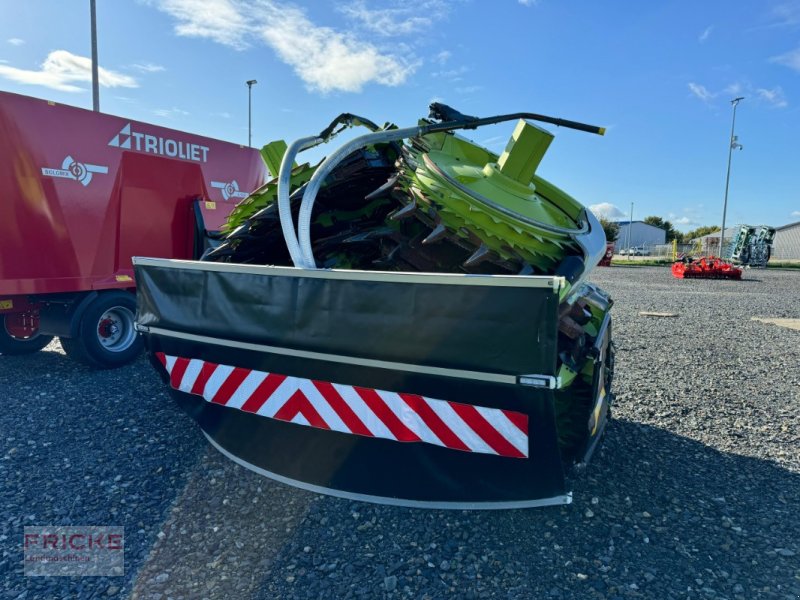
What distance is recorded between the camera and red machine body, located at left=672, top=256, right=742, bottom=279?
20391mm

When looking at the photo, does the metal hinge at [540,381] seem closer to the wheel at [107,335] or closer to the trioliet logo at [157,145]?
the wheel at [107,335]

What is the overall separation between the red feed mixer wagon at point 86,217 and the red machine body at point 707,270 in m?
19.9

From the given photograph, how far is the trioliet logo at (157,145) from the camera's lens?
5.55 metres

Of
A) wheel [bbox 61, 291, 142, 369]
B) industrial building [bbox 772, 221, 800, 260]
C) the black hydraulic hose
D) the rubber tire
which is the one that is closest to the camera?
the black hydraulic hose

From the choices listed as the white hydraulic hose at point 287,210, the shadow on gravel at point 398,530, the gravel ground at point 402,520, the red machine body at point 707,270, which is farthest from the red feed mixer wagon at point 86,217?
the red machine body at point 707,270

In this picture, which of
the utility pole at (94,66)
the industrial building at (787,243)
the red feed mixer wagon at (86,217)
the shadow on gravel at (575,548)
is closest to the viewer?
the shadow on gravel at (575,548)

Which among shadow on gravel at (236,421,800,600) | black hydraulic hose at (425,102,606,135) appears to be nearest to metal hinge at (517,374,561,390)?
shadow on gravel at (236,421,800,600)

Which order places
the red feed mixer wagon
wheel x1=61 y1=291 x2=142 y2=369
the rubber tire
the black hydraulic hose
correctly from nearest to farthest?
the black hydraulic hose, the red feed mixer wagon, wheel x1=61 y1=291 x2=142 y2=369, the rubber tire

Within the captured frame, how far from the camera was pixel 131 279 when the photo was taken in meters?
5.70

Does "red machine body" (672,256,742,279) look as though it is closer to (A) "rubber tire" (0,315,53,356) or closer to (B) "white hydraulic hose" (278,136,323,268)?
(A) "rubber tire" (0,315,53,356)

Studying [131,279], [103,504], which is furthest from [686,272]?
[103,504]

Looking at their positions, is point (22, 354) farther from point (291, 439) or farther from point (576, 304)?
point (576, 304)

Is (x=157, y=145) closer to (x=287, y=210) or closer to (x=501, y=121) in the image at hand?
(x=287, y=210)

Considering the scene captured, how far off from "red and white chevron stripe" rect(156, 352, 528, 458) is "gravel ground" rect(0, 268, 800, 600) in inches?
19.3
